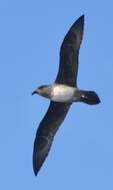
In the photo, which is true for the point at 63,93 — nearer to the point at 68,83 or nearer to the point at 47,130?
the point at 68,83

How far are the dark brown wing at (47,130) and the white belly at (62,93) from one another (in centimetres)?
74

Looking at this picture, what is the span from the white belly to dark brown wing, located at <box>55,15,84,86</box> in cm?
17

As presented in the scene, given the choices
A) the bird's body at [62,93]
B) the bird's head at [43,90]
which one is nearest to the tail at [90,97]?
the bird's body at [62,93]

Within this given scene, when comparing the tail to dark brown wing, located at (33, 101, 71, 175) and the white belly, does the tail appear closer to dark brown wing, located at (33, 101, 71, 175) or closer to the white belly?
the white belly

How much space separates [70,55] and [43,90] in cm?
135

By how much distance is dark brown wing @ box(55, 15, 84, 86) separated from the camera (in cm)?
2320

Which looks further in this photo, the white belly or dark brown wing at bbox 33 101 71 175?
dark brown wing at bbox 33 101 71 175

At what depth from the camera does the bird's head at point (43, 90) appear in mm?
23516

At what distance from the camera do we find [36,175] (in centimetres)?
2402

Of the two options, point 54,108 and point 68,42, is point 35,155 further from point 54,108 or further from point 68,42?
point 68,42

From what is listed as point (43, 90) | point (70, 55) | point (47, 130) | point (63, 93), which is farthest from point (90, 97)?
point (47, 130)

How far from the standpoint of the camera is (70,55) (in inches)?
914

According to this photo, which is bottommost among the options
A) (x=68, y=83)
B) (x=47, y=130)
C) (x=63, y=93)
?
(x=47, y=130)

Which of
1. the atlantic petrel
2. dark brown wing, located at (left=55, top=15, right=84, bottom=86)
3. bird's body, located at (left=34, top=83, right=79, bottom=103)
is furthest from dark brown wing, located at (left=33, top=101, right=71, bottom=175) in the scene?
dark brown wing, located at (left=55, top=15, right=84, bottom=86)
